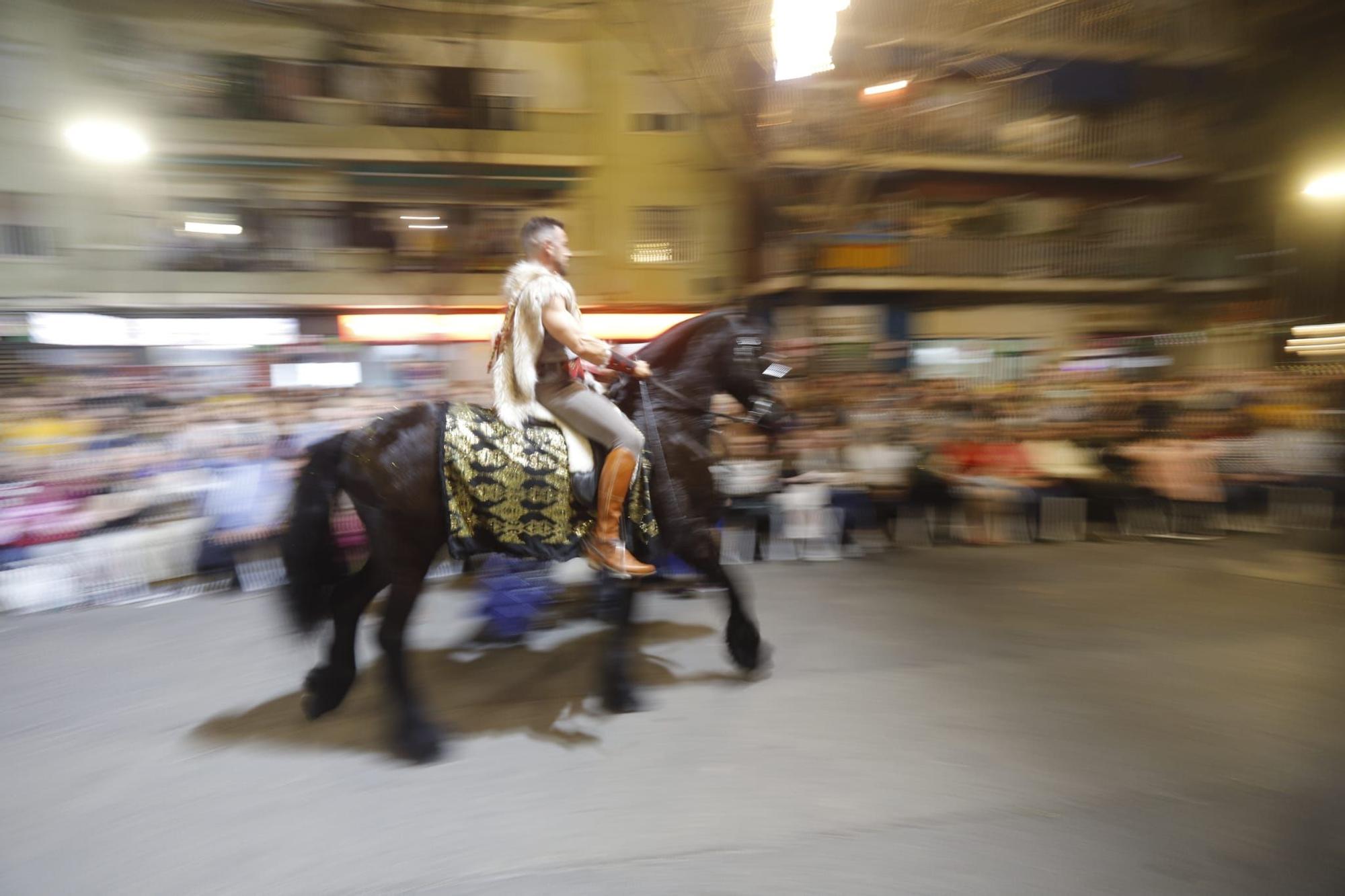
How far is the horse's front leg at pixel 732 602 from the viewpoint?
3.48m

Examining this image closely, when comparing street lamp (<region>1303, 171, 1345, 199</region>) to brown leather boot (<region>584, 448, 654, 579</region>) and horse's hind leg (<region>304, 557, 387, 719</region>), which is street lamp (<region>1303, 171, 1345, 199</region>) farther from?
horse's hind leg (<region>304, 557, 387, 719</region>)

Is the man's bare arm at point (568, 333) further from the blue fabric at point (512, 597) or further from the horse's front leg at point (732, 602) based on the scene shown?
the blue fabric at point (512, 597)

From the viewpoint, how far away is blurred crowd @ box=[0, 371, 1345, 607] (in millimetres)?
5477

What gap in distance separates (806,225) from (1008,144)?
329 inches

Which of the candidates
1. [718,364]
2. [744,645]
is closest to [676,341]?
[718,364]

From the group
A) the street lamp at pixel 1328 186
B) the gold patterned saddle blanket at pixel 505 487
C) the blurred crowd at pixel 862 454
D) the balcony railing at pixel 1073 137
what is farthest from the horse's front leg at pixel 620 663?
the street lamp at pixel 1328 186

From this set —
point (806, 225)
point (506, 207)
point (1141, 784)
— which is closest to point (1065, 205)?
point (806, 225)

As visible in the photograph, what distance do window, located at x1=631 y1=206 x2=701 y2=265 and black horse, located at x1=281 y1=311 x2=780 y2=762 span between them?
9876 mm

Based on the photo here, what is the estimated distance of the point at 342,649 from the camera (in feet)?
10.6

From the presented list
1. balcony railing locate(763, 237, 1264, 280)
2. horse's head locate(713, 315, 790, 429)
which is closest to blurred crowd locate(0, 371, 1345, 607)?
horse's head locate(713, 315, 790, 429)

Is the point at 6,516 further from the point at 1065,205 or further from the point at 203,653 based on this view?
the point at 1065,205

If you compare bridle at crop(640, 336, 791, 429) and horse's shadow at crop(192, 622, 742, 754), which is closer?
horse's shadow at crop(192, 622, 742, 754)

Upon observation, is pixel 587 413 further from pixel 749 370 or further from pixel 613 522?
pixel 749 370

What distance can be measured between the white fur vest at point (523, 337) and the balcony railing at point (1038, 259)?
10.4m
